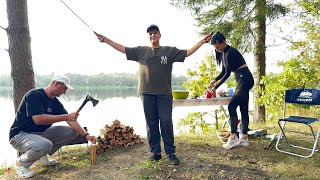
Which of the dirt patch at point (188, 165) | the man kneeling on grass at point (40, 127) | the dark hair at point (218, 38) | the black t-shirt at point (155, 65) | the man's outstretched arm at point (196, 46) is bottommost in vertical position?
the dirt patch at point (188, 165)

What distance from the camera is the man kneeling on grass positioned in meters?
3.53

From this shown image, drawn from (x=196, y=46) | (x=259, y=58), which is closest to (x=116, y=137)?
(x=196, y=46)

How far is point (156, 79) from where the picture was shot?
369 centimetres

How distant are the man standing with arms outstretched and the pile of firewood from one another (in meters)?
1.06

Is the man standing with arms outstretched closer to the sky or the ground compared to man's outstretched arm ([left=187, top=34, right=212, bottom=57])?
closer to the ground

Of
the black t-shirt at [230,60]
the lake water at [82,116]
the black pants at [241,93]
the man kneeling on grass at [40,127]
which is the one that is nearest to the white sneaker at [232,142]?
the black pants at [241,93]

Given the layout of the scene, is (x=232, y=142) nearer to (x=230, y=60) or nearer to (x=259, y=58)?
(x=230, y=60)

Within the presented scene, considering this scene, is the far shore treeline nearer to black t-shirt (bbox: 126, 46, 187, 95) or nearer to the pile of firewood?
black t-shirt (bbox: 126, 46, 187, 95)

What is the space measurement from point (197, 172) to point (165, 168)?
0.47 meters

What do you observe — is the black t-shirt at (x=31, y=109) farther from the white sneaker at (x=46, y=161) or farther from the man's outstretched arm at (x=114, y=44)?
the man's outstretched arm at (x=114, y=44)

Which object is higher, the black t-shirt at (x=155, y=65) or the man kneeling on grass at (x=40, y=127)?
the black t-shirt at (x=155, y=65)

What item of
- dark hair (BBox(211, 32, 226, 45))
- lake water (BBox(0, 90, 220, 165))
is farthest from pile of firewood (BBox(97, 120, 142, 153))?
dark hair (BBox(211, 32, 226, 45))

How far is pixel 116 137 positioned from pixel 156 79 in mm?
1715

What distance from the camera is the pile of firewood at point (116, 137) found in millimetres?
4660
